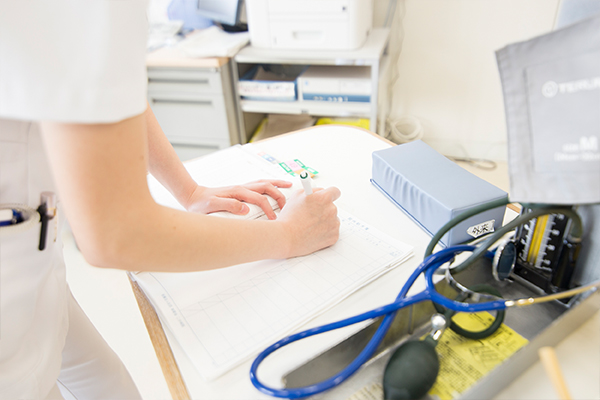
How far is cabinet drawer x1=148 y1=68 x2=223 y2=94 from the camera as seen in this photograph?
1811 mm

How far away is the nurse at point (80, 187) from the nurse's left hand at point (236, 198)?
0.27ft

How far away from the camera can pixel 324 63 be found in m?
1.71

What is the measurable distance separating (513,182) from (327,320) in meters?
0.28

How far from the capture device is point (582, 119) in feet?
1.34

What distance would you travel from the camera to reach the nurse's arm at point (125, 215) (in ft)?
1.11

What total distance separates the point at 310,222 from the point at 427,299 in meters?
0.21

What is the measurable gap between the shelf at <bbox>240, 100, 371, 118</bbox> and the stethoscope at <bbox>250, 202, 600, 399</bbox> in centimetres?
133

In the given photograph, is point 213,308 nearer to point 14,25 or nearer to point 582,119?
point 14,25

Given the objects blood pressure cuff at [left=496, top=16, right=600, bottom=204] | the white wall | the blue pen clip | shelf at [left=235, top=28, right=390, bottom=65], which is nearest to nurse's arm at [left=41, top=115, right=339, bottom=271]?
the blue pen clip

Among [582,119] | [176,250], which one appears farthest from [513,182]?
[176,250]

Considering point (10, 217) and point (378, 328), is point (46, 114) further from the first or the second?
point (378, 328)

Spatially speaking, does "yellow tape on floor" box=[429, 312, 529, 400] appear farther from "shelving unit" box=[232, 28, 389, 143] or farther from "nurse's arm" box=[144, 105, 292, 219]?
"shelving unit" box=[232, 28, 389, 143]

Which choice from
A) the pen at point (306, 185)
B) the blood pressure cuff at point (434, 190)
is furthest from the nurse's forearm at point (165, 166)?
the blood pressure cuff at point (434, 190)

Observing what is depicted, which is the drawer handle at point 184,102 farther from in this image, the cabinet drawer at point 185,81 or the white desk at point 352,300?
the white desk at point 352,300
